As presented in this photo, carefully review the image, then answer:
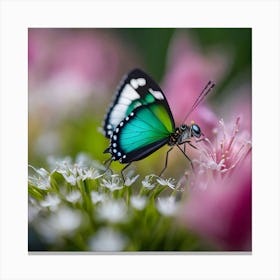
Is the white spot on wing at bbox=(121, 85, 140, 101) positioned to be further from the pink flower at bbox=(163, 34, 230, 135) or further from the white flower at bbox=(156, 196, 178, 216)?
the white flower at bbox=(156, 196, 178, 216)

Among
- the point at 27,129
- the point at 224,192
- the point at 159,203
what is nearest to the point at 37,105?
the point at 27,129

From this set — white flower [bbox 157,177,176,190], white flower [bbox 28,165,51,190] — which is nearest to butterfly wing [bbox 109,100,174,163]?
white flower [bbox 157,177,176,190]

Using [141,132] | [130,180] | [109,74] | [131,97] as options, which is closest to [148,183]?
[130,180]

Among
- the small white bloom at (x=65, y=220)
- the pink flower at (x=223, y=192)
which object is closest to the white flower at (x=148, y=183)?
the pink flower at (x=223, y=192)

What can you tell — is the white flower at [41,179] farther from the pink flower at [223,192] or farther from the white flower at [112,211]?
the pink flower at [223,192]
